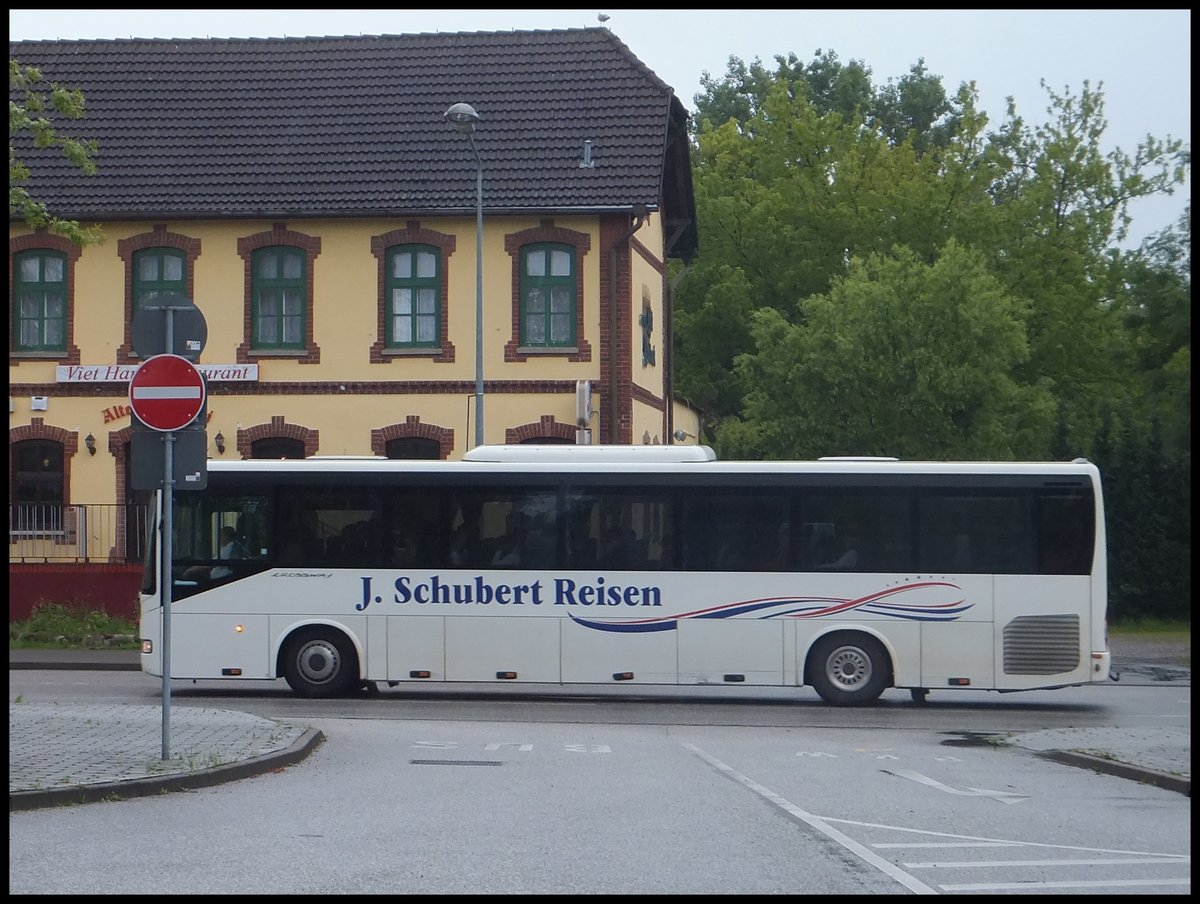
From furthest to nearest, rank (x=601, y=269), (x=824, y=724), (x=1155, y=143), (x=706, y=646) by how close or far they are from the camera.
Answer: (x=1155, y=143)
(x=601, y=269)
(x=706, y=646)
(x=824, y=724)

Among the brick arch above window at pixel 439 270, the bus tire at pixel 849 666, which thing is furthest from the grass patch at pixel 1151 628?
the brick arch above window at pixel 439 270

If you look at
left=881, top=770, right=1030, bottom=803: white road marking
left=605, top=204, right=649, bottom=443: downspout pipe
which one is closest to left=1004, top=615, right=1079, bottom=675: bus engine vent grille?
left=881, top=770, right=1030, bottom=803: white road marking

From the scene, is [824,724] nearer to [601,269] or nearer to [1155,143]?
[601,269]

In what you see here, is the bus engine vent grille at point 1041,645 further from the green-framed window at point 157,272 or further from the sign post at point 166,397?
the green-framed window at point 157,272

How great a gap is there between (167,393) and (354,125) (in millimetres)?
21776

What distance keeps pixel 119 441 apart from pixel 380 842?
79.5 feet

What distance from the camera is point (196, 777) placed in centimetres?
1173

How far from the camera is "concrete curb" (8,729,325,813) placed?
10.4 m

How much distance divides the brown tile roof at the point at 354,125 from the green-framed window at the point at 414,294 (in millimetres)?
992

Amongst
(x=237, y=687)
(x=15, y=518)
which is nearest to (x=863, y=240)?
(x=15, y=518)

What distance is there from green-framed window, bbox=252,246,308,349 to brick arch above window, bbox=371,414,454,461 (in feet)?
7.59

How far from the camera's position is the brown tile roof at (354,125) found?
31.6 metres

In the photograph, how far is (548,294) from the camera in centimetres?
3173

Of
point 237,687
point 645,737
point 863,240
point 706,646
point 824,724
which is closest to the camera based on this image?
point 645,737
